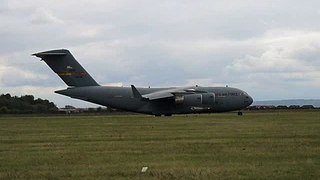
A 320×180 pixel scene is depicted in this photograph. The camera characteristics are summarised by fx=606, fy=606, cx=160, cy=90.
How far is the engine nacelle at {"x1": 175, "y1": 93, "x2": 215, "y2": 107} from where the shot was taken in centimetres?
7081

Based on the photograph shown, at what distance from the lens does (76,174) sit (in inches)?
504

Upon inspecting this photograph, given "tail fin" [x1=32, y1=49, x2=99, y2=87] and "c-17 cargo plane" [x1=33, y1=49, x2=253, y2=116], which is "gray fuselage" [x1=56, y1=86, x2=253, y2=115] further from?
"tail fin" [x1=32, y1=49, x2=99, y2=87]

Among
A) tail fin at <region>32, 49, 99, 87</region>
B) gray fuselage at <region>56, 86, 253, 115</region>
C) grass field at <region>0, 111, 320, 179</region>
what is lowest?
grass field at <region>0, 111, 320, 179</region>

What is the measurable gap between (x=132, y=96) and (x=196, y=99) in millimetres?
7507

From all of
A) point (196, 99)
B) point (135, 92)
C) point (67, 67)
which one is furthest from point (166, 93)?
point (67, 67)

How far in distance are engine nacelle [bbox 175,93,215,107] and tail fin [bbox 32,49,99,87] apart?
1014 cm

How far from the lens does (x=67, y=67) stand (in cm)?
7112

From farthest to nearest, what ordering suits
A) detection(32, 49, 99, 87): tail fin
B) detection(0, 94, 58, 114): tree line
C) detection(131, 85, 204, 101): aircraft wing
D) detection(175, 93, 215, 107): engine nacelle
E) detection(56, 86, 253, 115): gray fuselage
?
detection(0, 94, 58, 114): tree line, detection(175, 93, 215, 107): engine nacelle, detection(32, 49, 99, 87): tail fin, detection(131, 85, 204, 101): aircraft wing, detection(56, 86, 253, 115): gray fuselage

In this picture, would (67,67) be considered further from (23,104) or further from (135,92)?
(23,104)

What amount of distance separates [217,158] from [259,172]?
2.78 m

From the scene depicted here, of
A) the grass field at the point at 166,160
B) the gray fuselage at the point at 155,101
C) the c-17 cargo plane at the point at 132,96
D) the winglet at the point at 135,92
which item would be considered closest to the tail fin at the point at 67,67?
the c-17 cargo plane at the point at 132,96

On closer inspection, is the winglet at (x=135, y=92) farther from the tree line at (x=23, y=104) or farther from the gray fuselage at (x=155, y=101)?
the tree line at (x=23, y=104)

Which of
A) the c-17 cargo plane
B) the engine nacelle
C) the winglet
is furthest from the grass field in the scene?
the engine nacelle

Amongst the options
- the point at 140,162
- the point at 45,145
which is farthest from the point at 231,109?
the point at 140,162
